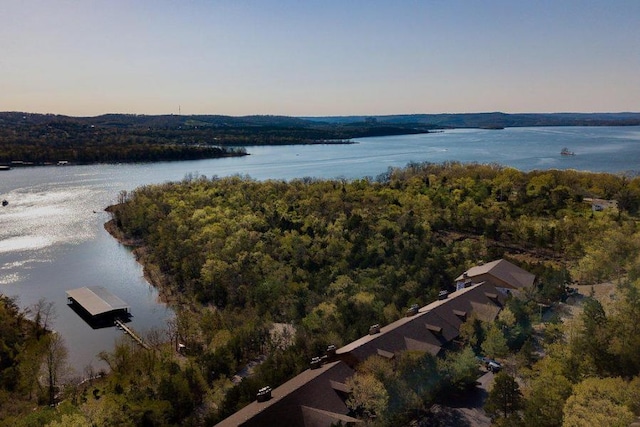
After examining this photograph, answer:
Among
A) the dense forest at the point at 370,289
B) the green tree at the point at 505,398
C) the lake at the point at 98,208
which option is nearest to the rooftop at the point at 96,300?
the lake at the point at 98,208

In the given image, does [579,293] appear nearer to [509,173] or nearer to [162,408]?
[162,408]

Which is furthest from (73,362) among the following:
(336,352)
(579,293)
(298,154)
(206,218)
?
(298,154)

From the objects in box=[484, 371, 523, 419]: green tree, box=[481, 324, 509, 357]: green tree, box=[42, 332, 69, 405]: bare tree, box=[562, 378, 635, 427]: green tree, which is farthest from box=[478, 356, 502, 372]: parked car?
box=[42, 332, 69, 405]: bare tree

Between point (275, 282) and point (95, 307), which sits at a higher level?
point (275, 282)

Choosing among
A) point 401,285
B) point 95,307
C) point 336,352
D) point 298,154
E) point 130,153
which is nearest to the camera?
point 336,352

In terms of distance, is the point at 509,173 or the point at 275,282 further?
the point at 509,173

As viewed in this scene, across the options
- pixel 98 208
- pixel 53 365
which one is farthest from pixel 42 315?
pixel 98 208
